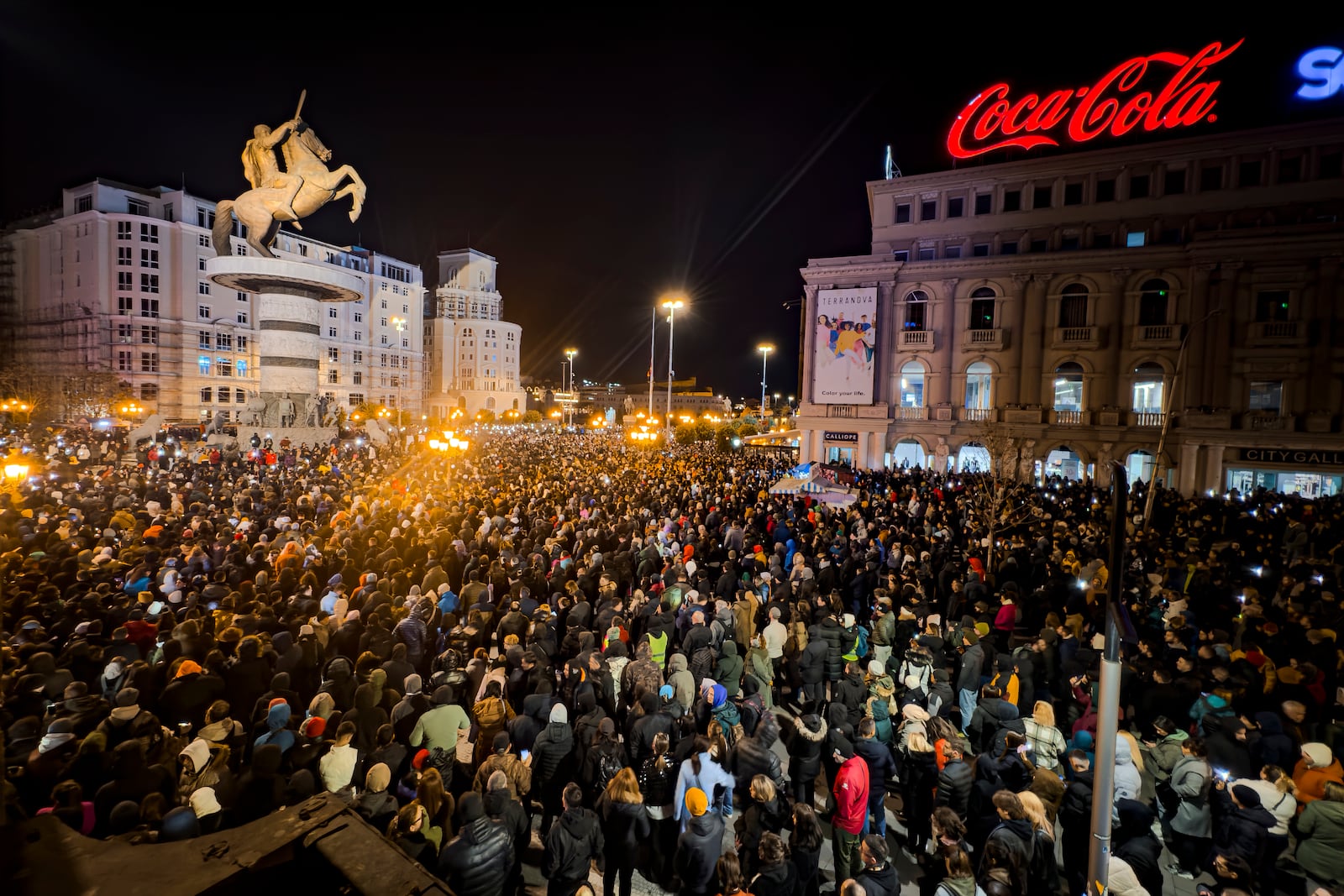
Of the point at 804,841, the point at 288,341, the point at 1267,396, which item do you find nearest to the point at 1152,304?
the point at 1267,396

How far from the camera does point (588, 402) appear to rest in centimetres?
15288

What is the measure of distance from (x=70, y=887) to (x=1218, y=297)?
41.0m

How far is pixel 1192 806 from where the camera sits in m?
6.13

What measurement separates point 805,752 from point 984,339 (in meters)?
33.8

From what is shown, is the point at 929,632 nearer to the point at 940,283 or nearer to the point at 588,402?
the point at 940,283

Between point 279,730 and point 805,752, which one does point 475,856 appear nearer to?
point 279,730

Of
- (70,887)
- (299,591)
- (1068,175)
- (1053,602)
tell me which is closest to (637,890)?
(70,887)

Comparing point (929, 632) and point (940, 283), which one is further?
point (940, 283)

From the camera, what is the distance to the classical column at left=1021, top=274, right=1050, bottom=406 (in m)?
34.1

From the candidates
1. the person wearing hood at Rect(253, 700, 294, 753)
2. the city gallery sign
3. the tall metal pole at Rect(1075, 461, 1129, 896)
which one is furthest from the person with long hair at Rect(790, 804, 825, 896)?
the city gallery sign

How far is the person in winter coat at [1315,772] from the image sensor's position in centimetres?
585

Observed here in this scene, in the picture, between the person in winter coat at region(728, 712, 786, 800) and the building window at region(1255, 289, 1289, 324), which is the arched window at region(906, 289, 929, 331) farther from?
the person in winter coat at region(728, 712, 786, 800)

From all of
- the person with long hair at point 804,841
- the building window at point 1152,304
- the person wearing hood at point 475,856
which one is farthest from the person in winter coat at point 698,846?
the building window at point 1152,304

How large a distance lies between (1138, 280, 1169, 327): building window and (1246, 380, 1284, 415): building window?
16.5 feet
